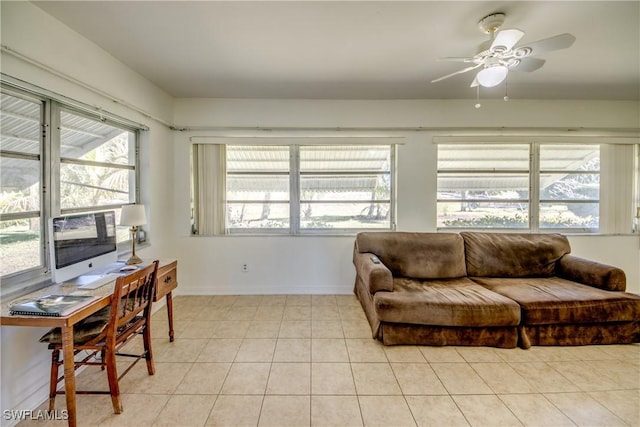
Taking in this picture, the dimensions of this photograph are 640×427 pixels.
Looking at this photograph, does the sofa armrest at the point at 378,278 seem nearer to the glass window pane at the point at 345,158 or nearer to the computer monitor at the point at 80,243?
the glass window pane at the point at 345,158

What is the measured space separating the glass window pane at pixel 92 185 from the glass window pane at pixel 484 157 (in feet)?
12.3

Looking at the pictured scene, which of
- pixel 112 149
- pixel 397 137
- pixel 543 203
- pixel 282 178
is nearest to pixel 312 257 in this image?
pixel 282 178

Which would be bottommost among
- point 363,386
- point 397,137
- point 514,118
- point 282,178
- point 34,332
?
point 363,386

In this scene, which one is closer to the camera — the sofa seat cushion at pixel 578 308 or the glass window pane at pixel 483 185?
the sofa seat cushion at pixel 578 308

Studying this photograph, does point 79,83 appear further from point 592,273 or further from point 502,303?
point 592,273

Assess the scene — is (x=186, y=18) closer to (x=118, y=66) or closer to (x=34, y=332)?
(x=118, y=66)

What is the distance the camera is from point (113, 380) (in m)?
1.70

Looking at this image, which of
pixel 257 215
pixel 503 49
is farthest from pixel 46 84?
pixel 503 49

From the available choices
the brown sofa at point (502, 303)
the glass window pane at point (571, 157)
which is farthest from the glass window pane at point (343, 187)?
the glass window pane at point (571, 157)

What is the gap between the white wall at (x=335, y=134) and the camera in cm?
368

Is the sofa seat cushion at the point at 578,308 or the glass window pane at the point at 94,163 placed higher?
the glass window pane at the point at 94,163

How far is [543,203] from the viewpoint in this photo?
382cm

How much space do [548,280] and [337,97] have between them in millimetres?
3113

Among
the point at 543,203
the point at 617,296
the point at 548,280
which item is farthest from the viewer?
the point at 543,203
